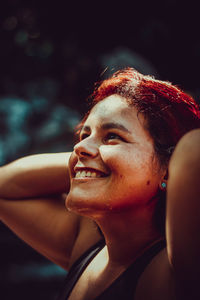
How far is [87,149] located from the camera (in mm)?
1138

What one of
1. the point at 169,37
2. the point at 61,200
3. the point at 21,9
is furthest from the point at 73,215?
the point at 21,9

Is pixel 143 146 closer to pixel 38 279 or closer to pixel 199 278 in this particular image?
pixel 199 278

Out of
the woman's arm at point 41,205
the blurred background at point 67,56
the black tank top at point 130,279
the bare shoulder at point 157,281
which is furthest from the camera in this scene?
the blurred background at point 67,56

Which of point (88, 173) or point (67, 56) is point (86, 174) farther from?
point (67, 56)

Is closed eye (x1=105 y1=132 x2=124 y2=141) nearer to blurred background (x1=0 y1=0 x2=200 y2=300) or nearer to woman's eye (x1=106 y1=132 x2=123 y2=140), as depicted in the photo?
woman's eye (x1=106 y1=132 x2=123 y2=140)

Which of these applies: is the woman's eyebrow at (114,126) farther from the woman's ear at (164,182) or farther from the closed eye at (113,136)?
the woman's ear at (164,182)

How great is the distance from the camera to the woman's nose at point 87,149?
1.14 metres

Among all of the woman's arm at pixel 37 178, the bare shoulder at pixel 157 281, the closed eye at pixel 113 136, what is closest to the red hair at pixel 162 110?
the closed eye at pixel 113 136

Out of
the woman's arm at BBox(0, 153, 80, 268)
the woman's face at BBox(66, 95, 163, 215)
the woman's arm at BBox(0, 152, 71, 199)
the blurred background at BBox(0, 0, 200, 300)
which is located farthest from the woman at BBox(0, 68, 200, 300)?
the blurred background at BBox(0, 0, 200, 300)

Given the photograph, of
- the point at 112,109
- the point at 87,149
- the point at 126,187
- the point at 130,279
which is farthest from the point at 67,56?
the point at 130,279

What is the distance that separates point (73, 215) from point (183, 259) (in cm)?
82

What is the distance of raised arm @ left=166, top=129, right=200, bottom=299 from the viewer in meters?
0.73

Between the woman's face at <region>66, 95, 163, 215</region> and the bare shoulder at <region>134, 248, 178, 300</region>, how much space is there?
0.20 m

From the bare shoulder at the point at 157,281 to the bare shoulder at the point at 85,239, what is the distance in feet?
1.29
